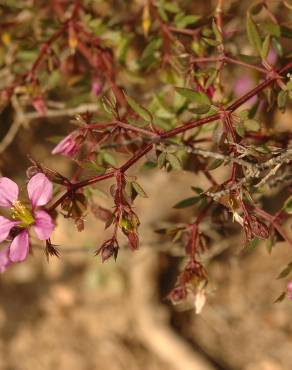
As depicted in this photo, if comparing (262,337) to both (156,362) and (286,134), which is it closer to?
(156,362)

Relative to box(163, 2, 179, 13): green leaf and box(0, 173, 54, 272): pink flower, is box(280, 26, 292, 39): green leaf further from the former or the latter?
box(0, 173, 54, 272): pink flower

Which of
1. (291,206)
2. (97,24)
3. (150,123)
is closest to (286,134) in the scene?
(291,206)

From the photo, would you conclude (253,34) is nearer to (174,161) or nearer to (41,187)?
(174,161)

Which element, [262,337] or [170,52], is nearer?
[170,52]

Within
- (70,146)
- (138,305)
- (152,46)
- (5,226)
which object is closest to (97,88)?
(152,46)

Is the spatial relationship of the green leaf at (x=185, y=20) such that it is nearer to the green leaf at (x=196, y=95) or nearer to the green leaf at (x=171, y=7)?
the green leaf at (x=171, y=7)

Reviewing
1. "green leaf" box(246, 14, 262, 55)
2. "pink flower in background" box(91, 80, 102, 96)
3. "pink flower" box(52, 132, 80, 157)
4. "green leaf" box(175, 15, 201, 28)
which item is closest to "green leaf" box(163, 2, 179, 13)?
"green leaf" box(175, 15, 201, 28)

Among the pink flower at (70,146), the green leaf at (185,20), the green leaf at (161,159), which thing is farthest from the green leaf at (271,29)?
the pink flower at (70,146)
